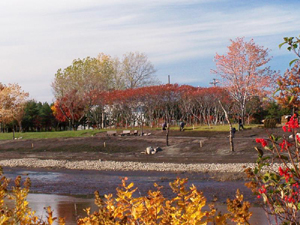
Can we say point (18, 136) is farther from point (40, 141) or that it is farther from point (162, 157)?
point (162, 157)

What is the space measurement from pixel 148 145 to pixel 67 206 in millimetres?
22140

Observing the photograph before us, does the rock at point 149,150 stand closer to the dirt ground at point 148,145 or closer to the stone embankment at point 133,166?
the dirt ground at point 148,145

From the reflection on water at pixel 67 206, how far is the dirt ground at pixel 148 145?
1357cm

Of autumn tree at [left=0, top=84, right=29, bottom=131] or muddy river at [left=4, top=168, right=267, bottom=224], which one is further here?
autumn tree at [left=0, top=84, right=29, bottom=131]

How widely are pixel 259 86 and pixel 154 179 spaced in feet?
102

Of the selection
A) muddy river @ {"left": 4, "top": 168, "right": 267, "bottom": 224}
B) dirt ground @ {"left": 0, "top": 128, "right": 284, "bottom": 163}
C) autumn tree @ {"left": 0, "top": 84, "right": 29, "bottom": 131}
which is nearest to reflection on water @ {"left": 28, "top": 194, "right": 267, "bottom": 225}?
muddy river @ {"left": 4, "top": 168, "right": 267, "bottom": 224}

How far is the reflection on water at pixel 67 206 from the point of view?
11.8 meters

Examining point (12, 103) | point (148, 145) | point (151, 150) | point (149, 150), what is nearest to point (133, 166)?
point (149, 150)

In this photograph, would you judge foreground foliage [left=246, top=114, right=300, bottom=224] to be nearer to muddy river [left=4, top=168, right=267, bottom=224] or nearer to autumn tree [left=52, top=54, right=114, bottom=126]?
muddy river [left=4, top=168, right=267, bottom=224]

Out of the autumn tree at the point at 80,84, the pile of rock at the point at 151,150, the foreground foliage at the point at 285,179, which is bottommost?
the pile of rock at the point at 151,150

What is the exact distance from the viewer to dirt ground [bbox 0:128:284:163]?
3067 centimetres

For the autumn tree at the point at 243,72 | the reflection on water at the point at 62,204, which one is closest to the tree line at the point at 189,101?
the autumn tree at the point at 243,72

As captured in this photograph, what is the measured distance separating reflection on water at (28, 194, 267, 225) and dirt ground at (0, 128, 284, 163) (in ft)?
44.5

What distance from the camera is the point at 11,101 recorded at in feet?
191
